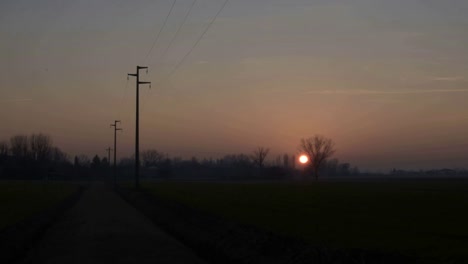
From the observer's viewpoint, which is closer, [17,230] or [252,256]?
[252,256]

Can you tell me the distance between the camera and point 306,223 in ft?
92.1

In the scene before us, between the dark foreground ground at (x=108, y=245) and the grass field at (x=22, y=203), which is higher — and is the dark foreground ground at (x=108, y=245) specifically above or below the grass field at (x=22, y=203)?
below

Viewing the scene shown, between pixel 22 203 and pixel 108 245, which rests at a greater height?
pixel 22 203

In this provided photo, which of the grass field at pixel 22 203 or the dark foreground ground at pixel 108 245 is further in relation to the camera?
the grass field at pixel 22 203

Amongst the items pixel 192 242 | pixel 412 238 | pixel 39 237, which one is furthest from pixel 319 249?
pixel 39 237

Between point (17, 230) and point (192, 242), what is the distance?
377 inches

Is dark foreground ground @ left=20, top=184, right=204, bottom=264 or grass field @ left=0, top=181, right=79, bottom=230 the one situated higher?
grass field @ left=0, top=181, right=79, bottom=230

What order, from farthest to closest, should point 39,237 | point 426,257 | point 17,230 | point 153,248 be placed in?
point 17,230 < point 39,237 < point 153,248 < point 426,257

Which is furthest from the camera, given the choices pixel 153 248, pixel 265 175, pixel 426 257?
pixel 265 175

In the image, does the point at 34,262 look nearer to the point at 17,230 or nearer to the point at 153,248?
the point at 153,248

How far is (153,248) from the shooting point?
816 inches

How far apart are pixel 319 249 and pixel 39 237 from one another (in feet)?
46.0

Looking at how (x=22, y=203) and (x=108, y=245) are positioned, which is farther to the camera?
(x=22, y=203)

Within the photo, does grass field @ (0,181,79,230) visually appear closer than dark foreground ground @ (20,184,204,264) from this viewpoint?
No
